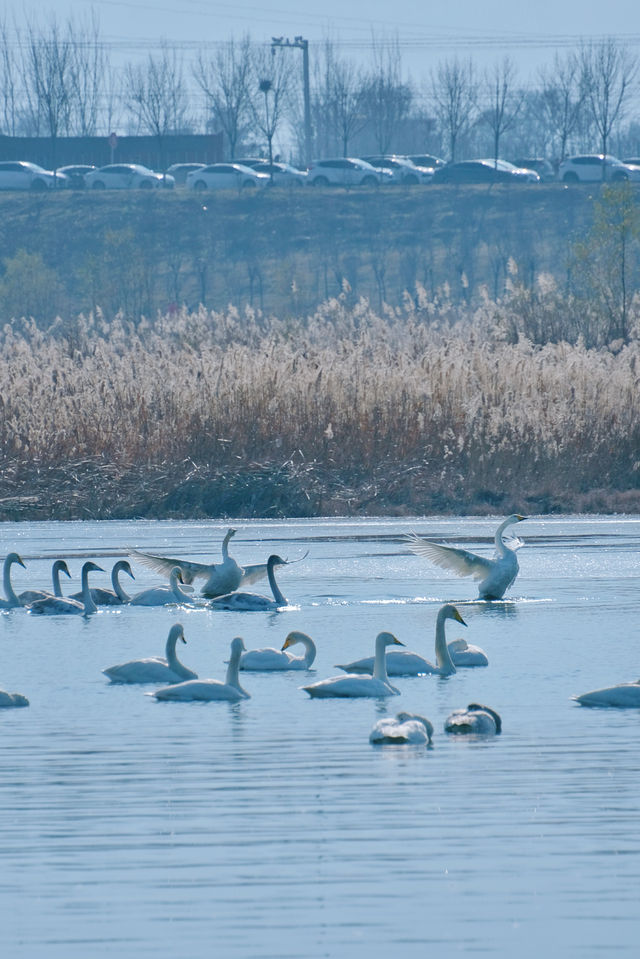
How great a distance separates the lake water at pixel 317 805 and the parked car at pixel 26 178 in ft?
221

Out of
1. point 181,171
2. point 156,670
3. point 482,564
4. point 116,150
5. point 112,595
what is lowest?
point 181,171

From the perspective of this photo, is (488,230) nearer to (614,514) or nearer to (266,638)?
(614,514)

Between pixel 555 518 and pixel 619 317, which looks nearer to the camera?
pixel 555 518

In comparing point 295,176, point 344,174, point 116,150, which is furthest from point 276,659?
point 116,150

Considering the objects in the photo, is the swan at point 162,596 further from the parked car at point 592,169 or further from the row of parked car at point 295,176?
the row of parked car at point 295,176

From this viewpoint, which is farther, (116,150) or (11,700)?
(116,150)

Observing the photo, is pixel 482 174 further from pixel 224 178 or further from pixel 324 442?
pixel 324 442

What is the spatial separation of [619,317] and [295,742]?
22.5 metres

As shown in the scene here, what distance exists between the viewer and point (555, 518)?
2120 centimetres

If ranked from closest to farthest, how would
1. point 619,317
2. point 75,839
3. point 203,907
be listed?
point 203,907 → point 75,839 → point 619,317

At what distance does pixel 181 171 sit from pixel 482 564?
70.9m

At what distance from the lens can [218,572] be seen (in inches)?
589

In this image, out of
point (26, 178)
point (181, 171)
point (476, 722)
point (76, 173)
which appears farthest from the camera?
point (181, 171)

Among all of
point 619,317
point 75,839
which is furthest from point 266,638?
point 619,317
